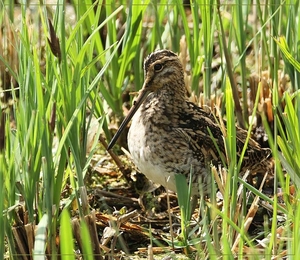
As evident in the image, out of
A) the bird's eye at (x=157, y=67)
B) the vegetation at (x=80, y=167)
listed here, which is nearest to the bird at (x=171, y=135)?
the bird's eye at (x=157, y=67)

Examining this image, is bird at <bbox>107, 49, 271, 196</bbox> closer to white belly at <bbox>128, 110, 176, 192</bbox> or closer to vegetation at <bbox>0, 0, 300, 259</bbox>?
white belly at <bbox>128, 110, 176, 192</bbox>

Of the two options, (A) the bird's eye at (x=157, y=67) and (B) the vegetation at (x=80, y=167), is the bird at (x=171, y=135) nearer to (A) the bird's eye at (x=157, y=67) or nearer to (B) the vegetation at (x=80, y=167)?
(A) the bird's eye at (x=157, y=67)

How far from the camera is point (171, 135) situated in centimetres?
357

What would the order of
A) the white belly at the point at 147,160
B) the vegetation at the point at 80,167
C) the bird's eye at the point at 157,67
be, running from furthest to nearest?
the bird's eye at the point at 157,67 < the white belly at the point at 147,160 < the vegetation at the point at 80,167

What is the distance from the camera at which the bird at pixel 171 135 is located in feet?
11.4

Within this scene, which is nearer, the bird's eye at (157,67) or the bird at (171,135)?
the bird at (171,135)

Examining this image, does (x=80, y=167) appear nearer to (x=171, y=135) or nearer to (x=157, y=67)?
(x=171, y=135)

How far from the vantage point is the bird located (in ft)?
11.4

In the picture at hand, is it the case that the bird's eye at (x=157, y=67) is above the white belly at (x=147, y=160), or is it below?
above

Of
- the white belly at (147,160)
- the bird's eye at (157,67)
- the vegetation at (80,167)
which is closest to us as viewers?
the vegetation at (80,167)

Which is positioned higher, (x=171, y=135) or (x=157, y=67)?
(x=157, y=67)

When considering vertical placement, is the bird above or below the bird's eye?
below

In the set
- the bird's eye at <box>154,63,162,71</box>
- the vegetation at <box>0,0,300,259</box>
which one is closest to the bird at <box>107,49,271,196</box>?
the bird's eye at <box>154,63,162,71</box>

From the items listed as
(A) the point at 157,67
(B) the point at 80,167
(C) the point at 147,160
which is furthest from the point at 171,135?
(B) the point at 80,167
